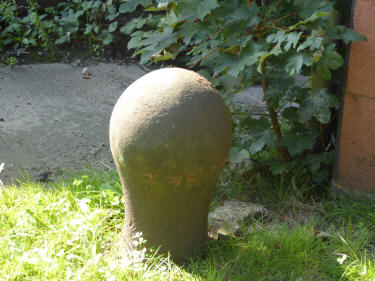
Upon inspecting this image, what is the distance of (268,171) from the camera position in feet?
11.6

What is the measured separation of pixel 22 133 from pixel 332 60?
282cm

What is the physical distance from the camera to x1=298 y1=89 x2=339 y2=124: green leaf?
2.87 m

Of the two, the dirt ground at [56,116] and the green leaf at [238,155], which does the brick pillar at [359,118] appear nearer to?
the green leaf at [238,155]

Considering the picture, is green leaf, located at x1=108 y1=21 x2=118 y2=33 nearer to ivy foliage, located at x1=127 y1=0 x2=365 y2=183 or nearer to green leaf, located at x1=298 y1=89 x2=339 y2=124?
ivy foliage, located at x1=127 y1=0 x2=365 y2=183

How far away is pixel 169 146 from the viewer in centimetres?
229

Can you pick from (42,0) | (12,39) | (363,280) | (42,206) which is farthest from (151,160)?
(42,0)

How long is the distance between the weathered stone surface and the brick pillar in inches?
23.8

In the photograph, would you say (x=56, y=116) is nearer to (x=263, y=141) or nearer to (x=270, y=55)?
(x=263, y=141)

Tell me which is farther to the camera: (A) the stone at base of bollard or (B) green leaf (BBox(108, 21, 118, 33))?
(B) green leaf (BBox(108, 21, 118, 33))

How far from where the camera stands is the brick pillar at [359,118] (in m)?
2.84

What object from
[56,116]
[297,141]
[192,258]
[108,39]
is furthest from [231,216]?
[108,39]

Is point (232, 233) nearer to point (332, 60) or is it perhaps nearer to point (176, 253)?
point (176, 253)

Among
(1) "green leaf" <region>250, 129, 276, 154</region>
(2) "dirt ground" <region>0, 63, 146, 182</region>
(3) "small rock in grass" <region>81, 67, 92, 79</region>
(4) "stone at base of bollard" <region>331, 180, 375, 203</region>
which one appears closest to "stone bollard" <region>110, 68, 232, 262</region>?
(1) "green leaf" <region>250, 129, 276, 154</region>

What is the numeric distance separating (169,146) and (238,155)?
878 millimetres
